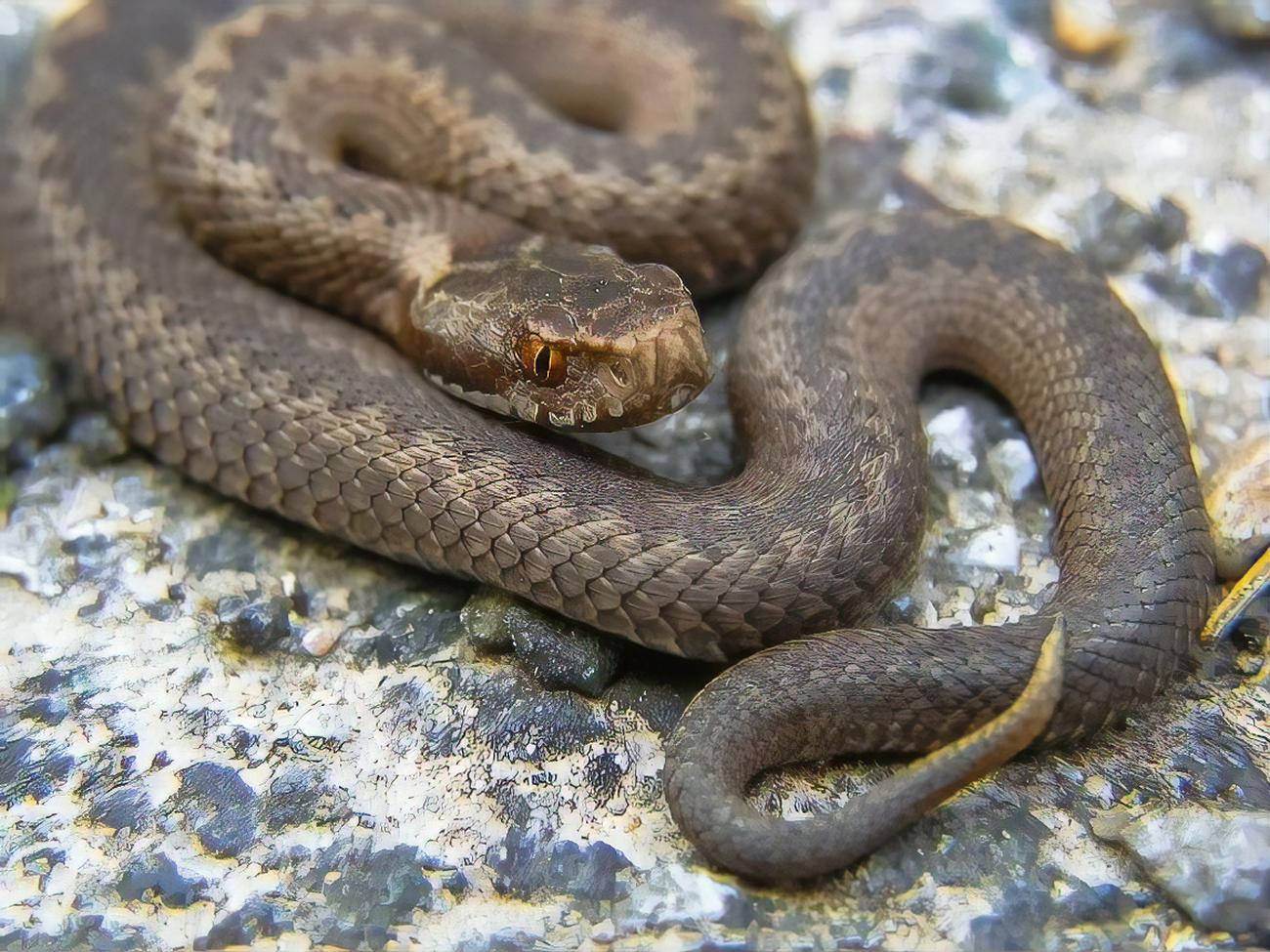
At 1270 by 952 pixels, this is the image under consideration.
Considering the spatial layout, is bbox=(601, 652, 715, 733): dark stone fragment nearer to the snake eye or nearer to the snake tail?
the snake tail

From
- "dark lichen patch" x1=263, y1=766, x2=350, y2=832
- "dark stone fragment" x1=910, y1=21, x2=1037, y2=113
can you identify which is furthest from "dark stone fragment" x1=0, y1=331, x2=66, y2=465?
"dark stone fragment" x1=910, y1=21, x2=1037, y2=113

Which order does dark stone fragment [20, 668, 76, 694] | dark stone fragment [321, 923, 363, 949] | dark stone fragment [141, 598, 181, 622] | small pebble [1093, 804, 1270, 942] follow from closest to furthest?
small pebble [1093, 804, 1270, 942] < dark stone fragment [321, 923, 363, 949] < dark stone fragment [20, 668, 76, 694] < dark stone fragment [141, 598, 181, 622]

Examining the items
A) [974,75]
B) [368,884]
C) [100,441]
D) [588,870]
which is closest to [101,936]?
[368,884]

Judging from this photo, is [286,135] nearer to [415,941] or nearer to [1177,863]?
[415,941]

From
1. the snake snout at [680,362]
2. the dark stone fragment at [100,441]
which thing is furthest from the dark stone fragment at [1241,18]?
the dark stone fragment at [100,441]

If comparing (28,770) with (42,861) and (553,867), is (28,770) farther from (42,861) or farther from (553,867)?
(553,867)

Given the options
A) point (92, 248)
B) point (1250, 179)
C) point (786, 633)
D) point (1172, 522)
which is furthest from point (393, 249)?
point (1250, 179)
